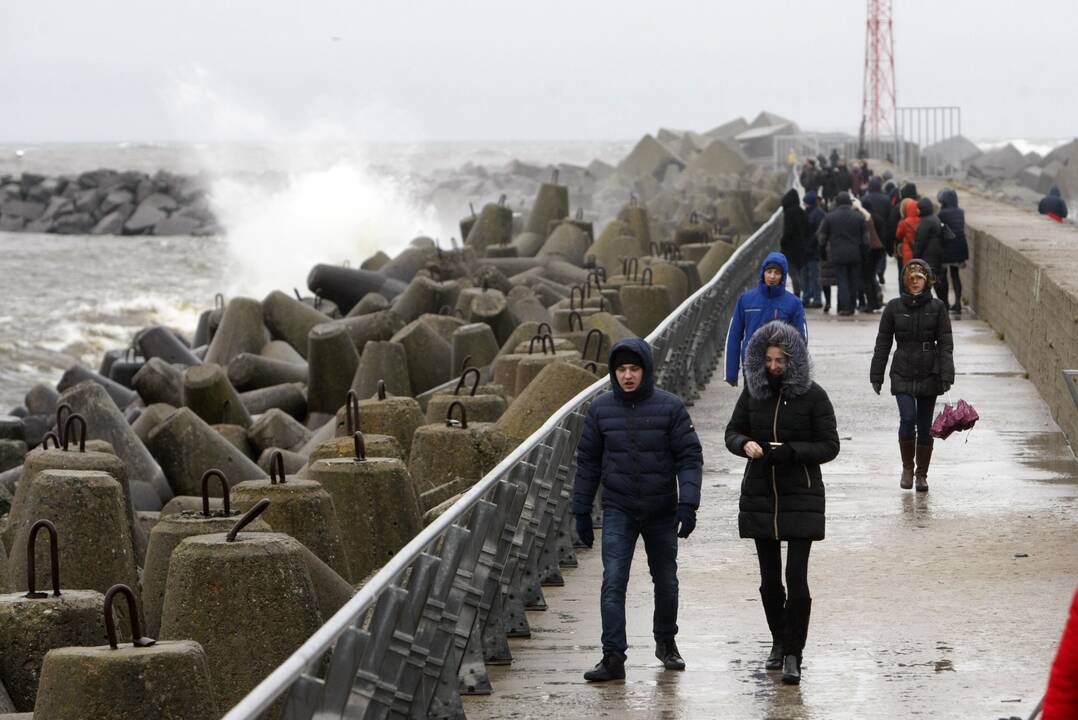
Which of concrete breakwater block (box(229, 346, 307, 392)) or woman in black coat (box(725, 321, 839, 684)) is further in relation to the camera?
concrete breakwater block (box(229, 346, 307, 392))

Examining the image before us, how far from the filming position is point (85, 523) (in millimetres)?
9305

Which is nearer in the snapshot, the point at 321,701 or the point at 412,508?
the point at 321,701

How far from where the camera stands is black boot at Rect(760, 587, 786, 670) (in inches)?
306

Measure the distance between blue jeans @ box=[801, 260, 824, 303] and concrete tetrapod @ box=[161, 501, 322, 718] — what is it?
16.2 meters

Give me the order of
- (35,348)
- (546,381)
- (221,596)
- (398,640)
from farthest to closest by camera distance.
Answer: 1. (35,348)
2. (546,381)
3. (221,596)
4. (398,640)

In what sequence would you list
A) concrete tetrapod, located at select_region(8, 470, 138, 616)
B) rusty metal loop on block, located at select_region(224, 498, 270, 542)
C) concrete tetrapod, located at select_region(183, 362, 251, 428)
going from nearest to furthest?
rusty metal loop on block, located at select_region(224, 498, 270, 542)
concrete tetrapod, located at select_region(8, 470, 138, 616)
concrete tetrapod, located at select_region(183, 362, 251, 428)

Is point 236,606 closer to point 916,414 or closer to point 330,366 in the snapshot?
point 916,414

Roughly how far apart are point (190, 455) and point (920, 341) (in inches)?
237

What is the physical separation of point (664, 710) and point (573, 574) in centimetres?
250

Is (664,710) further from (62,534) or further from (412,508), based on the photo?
(62,534)

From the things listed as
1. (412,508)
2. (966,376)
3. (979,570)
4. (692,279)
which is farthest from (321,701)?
(692,279)

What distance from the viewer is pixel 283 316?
25203 millimetres

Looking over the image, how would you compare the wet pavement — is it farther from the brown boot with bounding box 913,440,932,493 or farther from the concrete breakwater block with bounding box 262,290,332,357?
the concrete breakwater block with bounding box 262,290,332,357

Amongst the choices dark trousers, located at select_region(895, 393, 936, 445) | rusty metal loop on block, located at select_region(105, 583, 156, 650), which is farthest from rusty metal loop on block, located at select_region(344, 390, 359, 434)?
rusty metal loop on block, located at select_region(105, 583, 156, 650)
